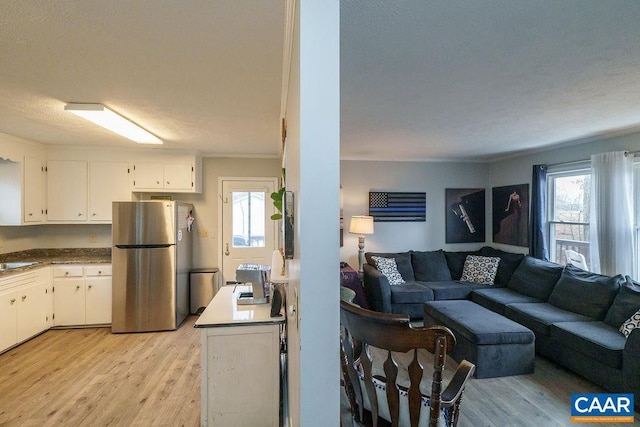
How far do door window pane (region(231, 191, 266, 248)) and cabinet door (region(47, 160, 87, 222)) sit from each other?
1.97 m

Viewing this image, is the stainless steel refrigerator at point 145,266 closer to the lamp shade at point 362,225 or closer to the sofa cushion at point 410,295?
the lamp shade at point 362,225

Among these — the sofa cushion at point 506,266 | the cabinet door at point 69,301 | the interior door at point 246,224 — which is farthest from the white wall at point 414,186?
the cabinet door at point 69,301

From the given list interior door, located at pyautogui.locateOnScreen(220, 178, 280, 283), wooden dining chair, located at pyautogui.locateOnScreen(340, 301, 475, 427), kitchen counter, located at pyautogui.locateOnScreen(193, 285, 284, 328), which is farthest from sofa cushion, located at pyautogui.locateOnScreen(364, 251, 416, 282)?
wooden dining chair, located at pyautogui.locateOnScreen(340, 301, 475, 427)

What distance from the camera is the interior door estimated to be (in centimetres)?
452

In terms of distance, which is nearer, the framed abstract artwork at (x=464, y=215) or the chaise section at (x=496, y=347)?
the chaise section at (x=496, y=347)

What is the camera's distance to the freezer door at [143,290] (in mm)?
3641

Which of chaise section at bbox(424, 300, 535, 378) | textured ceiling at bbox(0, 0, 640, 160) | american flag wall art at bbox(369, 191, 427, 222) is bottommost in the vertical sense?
chaise section at bbox(424, 300, 535, 378)

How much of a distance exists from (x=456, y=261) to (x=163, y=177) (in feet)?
15.4

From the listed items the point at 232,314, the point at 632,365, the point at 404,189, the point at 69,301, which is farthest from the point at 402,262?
the point at 69,301

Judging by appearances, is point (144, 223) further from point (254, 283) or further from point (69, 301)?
point (254, 283)

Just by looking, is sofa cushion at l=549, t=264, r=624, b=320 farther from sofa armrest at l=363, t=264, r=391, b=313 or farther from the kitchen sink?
the kitchen sink

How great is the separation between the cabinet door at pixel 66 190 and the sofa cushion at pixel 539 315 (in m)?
5.56

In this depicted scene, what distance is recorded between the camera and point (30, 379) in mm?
2654

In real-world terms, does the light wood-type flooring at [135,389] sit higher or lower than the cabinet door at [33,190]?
lower
